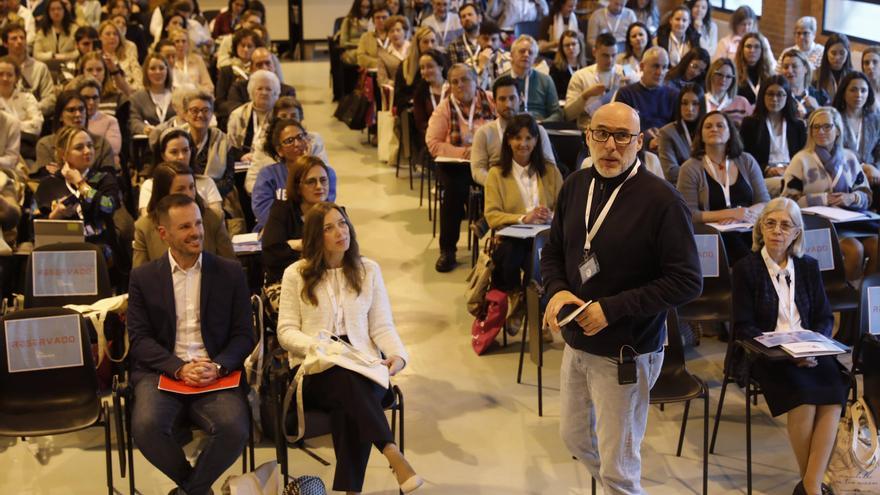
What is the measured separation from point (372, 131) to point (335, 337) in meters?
5.61

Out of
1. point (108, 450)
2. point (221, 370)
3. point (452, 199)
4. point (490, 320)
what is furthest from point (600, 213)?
point (452, 199)

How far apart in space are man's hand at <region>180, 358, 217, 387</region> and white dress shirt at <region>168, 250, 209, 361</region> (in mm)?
108

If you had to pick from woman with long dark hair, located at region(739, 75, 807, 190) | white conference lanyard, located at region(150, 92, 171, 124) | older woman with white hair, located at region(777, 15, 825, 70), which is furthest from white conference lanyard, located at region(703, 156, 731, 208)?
white conference lanyard, located at region(150, 92, 171, 124)

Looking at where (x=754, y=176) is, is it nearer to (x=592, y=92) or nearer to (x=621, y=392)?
(x=592, y=92)

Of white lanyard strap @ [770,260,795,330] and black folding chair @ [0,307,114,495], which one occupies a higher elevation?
white lanyard strap @ [770,260,795,330]

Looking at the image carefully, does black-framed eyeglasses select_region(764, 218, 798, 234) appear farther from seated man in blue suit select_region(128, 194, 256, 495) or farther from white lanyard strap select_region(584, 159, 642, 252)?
seated man in blue suit select_region(128, 194, 256, 495)

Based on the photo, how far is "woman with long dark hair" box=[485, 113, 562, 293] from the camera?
567 centimetres

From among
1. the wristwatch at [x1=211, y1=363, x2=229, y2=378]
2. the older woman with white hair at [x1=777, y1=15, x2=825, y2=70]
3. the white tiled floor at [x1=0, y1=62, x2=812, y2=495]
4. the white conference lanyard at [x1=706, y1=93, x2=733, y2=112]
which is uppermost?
the older woman with white hair at [x1=777, y1=15, x2=825, y2=70]

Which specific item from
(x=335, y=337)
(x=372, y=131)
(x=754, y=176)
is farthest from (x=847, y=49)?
(x=335, y=337)

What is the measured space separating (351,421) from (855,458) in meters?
1.91

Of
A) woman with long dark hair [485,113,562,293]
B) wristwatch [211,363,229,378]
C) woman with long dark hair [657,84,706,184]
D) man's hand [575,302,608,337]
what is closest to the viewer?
man's hand [575,302,608,337]

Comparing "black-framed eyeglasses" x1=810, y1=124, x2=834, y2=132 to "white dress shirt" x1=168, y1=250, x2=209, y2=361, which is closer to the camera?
"white dress shirt" x1=168, y1=250, x2=209, y2=361

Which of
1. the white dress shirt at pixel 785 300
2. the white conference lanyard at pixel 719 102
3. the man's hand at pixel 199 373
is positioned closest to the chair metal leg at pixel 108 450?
the man's hand at pixel 199 373

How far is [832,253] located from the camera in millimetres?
5410
